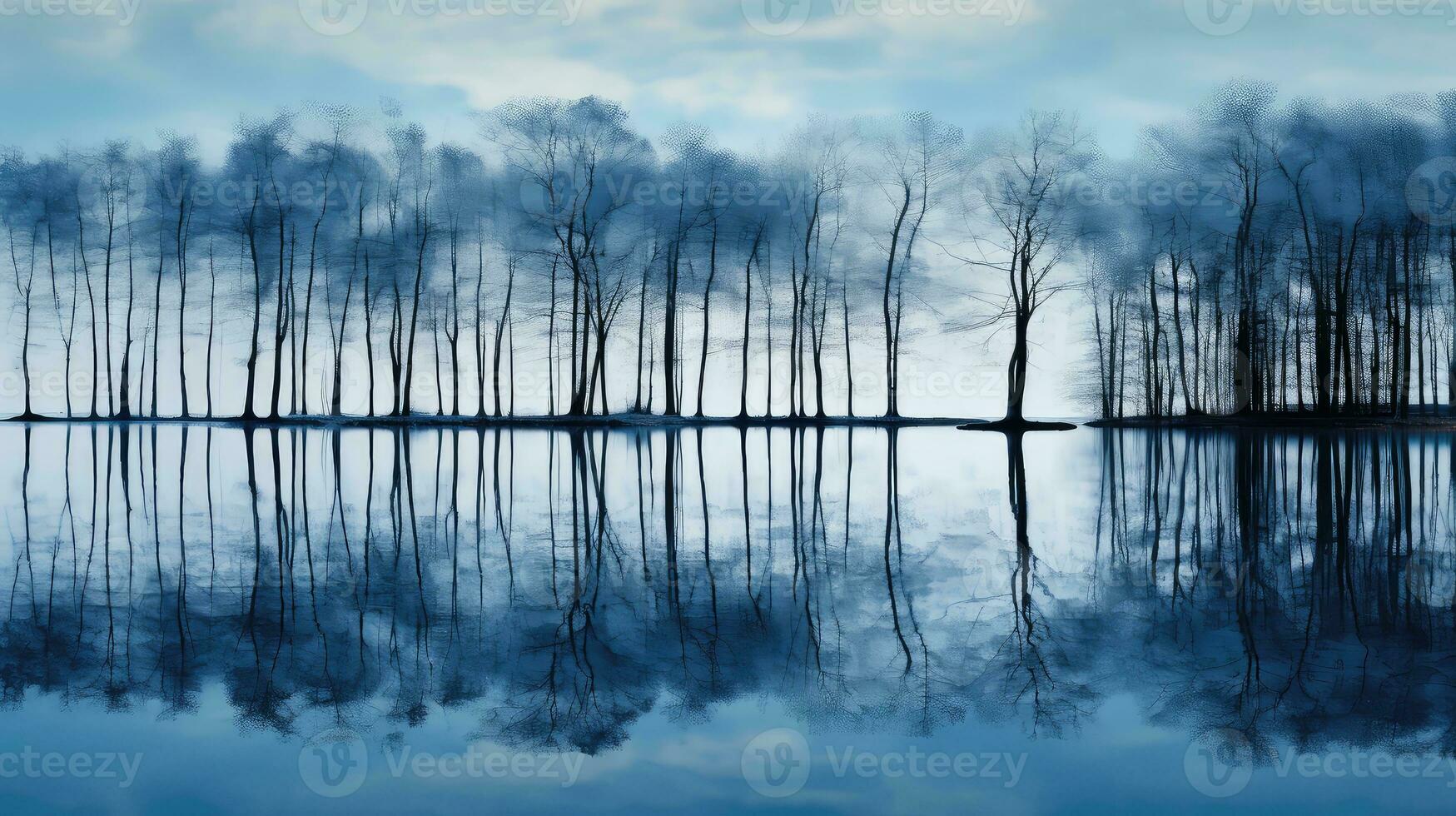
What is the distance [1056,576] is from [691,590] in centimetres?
197

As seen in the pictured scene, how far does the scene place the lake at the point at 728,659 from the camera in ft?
9.01

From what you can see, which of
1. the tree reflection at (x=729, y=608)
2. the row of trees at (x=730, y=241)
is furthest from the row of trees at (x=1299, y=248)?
the tree reflection at (x=729, y=608)

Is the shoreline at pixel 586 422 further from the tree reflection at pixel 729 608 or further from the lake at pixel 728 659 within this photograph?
the lake at pixel 728 659

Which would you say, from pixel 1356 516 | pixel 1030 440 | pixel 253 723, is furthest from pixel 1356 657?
pixel 1030 440

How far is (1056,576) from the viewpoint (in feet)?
17.4

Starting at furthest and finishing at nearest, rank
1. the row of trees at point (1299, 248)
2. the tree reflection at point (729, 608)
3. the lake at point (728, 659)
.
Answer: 1. the row of trees at point (1299, 248)
2. the tree reflection at point (729, 608)
3. the lake at point (728, 659)

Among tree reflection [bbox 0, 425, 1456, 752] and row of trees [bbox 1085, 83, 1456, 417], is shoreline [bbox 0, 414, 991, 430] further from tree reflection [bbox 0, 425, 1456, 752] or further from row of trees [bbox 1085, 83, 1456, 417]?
tree reflection [bbox 0, 425, 1456, 752]

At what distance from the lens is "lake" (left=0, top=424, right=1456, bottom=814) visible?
2746 millimetres

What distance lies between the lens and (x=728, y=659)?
3811 mm

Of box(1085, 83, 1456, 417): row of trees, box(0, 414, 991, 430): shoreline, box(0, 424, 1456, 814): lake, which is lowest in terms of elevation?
box(0, 424, 1456, 814): lake

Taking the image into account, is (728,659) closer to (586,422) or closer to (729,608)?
(729,608)

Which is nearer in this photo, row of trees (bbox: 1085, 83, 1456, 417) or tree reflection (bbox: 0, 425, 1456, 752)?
tree reflection (bbox: 0, 425, 1456, 752)

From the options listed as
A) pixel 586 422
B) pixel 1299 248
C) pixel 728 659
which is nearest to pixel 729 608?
pixel 728 659

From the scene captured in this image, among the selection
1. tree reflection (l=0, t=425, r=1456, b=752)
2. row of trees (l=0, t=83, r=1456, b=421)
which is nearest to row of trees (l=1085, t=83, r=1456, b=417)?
row of trees (l=0, t=83, r=1456, b=421)
